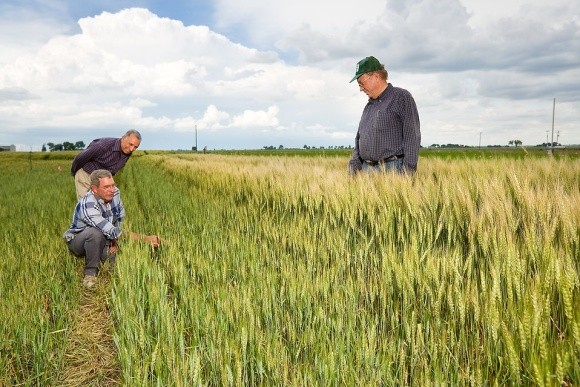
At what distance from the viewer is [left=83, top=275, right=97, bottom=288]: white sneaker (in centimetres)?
403

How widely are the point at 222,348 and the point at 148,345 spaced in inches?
21.3

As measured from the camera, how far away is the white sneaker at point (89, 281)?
4031 millimetres

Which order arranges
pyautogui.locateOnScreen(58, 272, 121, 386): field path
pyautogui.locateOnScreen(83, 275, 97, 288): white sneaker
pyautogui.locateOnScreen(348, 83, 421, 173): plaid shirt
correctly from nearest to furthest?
pyautogui.locateOnScreen(58, 272, 121, 386): field path, pyautogui.locateOnScreen(83, 275, 97, 288): white sneaker, pyautogui.locateOnScreen(348, 83, 421, 173): plaid shirt

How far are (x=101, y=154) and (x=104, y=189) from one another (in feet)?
5.85

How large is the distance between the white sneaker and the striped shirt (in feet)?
6.82

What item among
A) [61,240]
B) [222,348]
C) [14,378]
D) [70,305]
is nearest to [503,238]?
[222,348]

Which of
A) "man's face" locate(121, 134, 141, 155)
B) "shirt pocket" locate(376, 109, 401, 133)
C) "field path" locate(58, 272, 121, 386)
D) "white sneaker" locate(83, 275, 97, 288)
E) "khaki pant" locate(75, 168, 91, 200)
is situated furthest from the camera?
"khaki pant" locate(75, 168, 91, 200)

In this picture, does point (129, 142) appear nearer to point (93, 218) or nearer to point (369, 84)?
point (93, 218)

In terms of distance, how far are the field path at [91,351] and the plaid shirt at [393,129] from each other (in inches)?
117

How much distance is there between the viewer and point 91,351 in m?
2.71

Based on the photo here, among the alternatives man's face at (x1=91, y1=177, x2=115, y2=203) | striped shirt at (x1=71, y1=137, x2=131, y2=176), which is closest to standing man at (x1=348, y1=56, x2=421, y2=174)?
man's face at (x1=91, y1=177, x2=115, y2=203)

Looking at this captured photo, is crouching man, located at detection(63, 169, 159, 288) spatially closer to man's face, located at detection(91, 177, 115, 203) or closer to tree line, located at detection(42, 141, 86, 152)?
man's face, located at detection(91, 177, 115, 203)

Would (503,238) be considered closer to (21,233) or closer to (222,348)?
(222,348)

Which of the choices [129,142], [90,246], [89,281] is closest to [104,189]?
[90,246]
